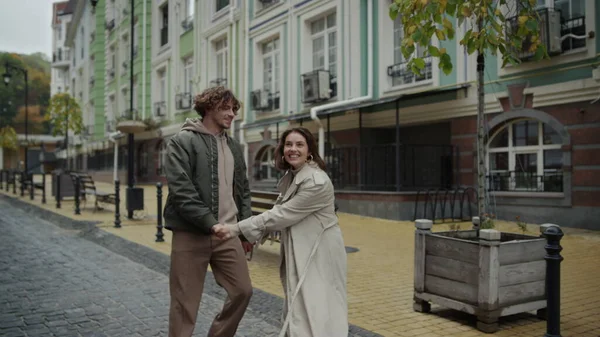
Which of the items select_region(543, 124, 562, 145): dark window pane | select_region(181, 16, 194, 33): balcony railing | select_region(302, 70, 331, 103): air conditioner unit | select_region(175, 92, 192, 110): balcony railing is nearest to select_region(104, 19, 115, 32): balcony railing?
select_region(181, 16, 194, 33): balcony railing

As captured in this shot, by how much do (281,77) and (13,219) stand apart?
Answer: 360 inches

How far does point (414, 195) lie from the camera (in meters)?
12.6

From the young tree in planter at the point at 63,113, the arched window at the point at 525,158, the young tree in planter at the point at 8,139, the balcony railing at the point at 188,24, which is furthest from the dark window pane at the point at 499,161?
the young tree in planter at the point at 8,139

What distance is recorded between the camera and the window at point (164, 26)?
2933 cm

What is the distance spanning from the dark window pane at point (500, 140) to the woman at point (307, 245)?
10.1 meters

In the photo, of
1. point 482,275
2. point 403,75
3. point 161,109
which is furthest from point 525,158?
point 161,109

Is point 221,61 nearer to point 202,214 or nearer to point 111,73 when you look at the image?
→ point 111,73

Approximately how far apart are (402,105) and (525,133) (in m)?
3.35

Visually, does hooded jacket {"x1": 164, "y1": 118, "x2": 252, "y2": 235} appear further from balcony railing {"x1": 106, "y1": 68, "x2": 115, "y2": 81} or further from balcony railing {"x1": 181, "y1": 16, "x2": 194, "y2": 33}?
balcony railing {"x1": 106, "y1": 68, "x2": 115, "y2": 81}

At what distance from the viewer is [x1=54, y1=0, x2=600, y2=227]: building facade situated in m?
10.9

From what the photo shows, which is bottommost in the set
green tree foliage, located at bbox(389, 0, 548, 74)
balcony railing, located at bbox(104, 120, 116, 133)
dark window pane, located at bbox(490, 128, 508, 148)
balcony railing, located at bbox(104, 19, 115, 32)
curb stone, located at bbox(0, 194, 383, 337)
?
curb stone, located at bbox(0, 194, 383, 337)

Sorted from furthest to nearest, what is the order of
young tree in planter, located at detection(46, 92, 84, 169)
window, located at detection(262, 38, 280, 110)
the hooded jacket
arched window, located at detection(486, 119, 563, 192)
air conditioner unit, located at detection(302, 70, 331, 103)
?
young tree in planter, located at detection(46, 92, 84, 169) < window, located at detection(262, 38, 280, 110) < air conditioner unit, located at detection(302, 70, 331, 103) < arched window, located at detection(486, 119, 563, 192) < the hooded jacket

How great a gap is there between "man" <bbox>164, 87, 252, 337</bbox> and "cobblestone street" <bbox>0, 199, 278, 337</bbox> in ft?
3.86

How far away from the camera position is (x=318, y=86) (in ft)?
54.8
